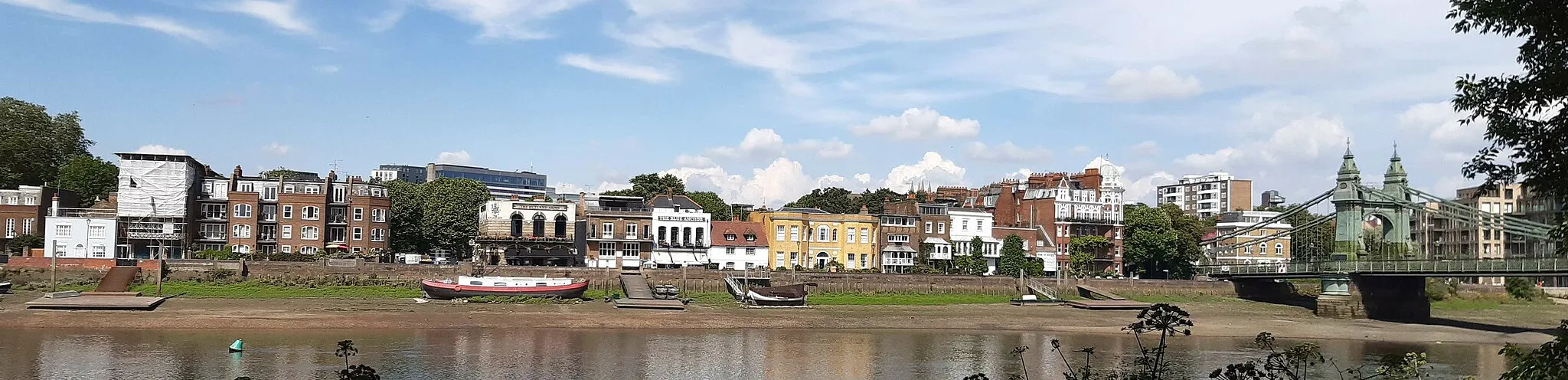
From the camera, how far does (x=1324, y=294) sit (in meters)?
75.2

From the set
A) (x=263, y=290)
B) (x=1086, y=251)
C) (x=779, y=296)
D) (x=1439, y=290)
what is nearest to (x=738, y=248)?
(x=779, y=296)

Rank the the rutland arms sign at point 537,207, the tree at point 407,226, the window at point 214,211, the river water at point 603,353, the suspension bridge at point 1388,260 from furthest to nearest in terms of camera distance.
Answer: the tree at point 407,226 → the the rutland arms sign at point 537,207 → the window at point 214,211 → the suspension bridge at point 1388,260 → the river water at point 603,353

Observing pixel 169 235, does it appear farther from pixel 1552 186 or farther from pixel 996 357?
pixel 1552 186

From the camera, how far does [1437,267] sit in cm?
6769

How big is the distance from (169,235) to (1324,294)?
71808mm

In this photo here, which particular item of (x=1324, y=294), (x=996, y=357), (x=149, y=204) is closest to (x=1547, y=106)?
(x=996, y=357)

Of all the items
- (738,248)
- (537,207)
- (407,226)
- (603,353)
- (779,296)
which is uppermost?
(537,207)

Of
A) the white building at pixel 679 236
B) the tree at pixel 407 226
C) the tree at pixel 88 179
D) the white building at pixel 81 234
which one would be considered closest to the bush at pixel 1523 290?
the white building at pixel 679 236

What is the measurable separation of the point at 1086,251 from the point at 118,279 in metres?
69.6

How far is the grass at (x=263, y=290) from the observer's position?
6391cm

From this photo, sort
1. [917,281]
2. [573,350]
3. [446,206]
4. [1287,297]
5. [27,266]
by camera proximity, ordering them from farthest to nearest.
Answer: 1. [446,206]
2. [1287,297]
3. [917,281]
4. [27,266]
5. [573,350]

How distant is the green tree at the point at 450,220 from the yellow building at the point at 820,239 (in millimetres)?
23049

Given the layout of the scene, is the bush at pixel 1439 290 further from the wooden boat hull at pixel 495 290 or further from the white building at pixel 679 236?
the wooden boat hull at pixel 495 290

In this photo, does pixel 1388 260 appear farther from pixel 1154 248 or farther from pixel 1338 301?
pixel 1154 248
